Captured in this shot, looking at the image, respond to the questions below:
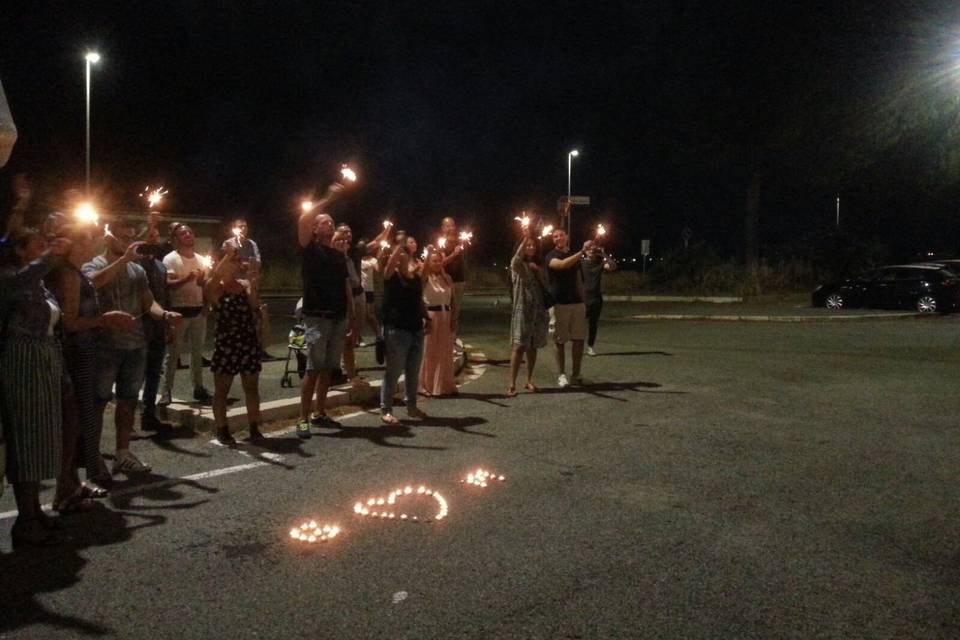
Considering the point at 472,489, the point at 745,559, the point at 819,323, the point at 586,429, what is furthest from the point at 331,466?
the point at 819,323

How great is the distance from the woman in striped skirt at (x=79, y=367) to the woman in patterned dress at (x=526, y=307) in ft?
16.0

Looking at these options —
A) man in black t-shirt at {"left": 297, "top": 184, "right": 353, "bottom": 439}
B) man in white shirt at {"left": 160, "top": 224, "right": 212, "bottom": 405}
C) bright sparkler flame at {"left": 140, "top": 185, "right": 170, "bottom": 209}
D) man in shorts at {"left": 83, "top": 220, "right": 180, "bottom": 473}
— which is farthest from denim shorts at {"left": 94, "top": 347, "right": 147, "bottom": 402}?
man in white shirt at {"left": 160, "top": 224, "right": 212, "bottom": 405}

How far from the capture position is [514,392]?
374 inches

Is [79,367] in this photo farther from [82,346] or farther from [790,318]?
[790,318]

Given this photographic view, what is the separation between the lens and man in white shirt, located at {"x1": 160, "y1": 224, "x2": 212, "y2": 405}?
8438 millimetres

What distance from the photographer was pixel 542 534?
4.70m

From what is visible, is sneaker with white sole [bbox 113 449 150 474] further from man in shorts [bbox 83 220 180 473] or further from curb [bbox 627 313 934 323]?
curb [bbox 627 313 934 323]

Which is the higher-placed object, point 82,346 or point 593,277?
point 593,277

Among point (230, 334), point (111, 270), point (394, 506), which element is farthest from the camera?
point (230, 334)

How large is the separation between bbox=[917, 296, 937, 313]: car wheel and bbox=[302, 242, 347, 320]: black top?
2025 cm

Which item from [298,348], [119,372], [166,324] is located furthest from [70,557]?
[298,348]

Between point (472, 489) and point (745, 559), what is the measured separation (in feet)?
6.36

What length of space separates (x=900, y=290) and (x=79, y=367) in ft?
76.6

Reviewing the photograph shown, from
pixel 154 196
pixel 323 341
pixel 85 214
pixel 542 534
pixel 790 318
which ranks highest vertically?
pixel 154 196
